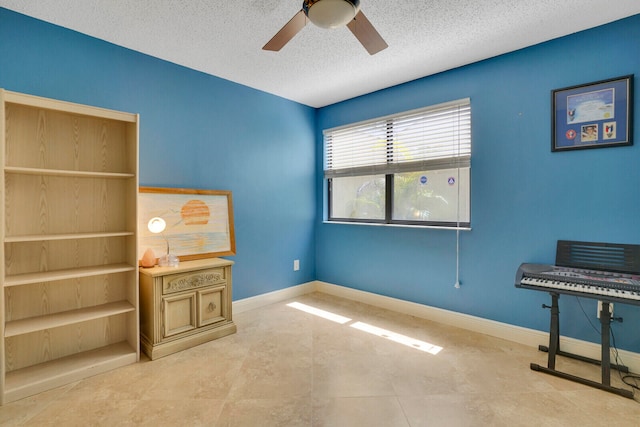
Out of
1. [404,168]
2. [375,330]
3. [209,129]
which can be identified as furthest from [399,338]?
[209,129]

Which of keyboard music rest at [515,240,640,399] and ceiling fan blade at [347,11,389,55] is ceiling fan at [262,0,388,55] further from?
keyboard music rest at [515,240,640,399]

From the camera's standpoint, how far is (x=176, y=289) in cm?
253

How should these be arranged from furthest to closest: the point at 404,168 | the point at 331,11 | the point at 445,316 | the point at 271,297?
1. the point at 271,297
2. the point at 404,168
3. the point at 445,316
4. the point at 331,11

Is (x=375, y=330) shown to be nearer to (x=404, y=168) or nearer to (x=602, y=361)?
(x=602, y=361)

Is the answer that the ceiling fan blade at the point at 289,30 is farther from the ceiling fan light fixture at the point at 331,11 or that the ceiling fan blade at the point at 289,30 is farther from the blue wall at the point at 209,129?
the blue wall at the point at 209,129

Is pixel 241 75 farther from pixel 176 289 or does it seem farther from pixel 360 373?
pixel 360 373

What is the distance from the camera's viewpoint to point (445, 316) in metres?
3.10

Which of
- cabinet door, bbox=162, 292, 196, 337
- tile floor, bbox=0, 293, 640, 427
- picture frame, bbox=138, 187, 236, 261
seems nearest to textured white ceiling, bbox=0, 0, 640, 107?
picture frame, bbox=138, 187, 236, 261

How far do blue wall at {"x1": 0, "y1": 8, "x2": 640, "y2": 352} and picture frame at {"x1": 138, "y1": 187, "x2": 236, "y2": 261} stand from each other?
0.13 meters

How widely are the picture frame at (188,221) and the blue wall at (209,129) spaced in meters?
0.12

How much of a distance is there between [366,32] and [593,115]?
187 centimetres

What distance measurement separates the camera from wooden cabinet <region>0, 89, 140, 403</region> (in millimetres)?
2053

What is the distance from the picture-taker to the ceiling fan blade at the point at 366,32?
1755 mm

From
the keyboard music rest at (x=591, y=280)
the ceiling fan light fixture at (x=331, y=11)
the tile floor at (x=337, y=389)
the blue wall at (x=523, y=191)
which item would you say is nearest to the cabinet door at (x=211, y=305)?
the tile floor at (x=337, y=389)
